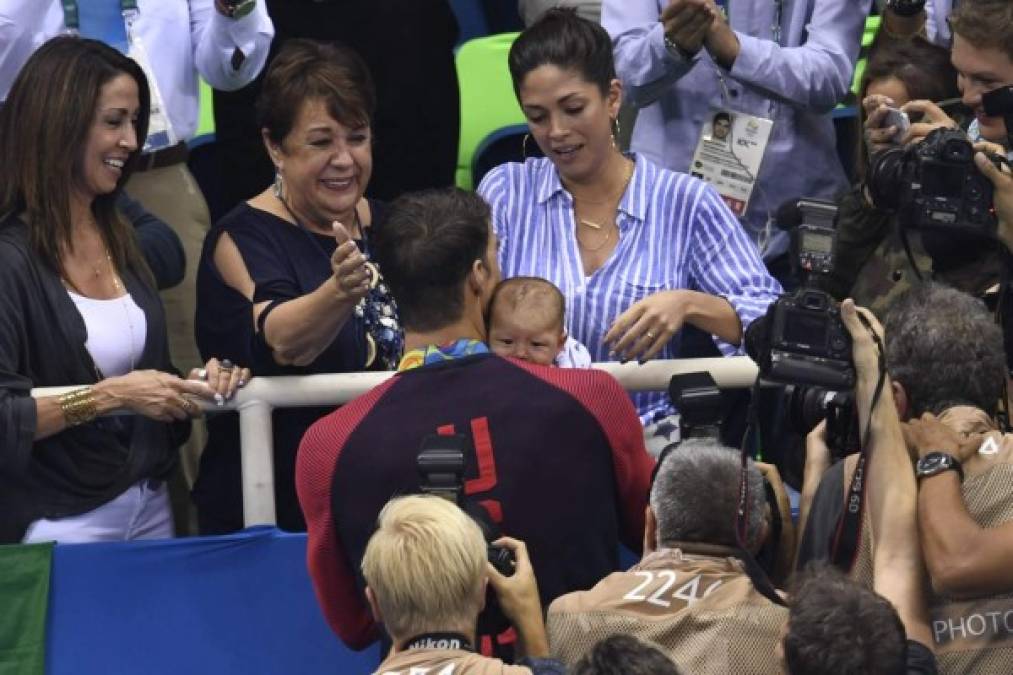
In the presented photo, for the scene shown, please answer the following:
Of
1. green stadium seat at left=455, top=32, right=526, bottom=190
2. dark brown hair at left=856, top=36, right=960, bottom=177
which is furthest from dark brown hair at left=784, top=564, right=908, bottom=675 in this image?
green stadium seat at left=455, top=32, right=526, bottom=190

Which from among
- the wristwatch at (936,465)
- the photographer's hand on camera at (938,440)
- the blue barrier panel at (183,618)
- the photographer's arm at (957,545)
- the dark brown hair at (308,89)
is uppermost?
the dark brown hair at (308,89)

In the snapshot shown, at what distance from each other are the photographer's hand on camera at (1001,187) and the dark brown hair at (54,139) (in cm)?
218

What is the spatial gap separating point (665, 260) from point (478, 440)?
1.34 metres

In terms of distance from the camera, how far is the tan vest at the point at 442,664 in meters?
4.19

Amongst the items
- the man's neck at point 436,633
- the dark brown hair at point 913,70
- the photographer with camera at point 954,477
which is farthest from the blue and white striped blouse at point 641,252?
the man's neck at point 436,633

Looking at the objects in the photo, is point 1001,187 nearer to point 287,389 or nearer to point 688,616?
point 688,616

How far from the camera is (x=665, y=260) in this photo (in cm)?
588

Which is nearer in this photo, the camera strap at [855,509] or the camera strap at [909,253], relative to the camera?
the camera strap at [855,509]

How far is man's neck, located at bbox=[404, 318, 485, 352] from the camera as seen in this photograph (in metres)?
4.90

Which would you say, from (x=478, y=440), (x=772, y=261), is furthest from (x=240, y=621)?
(x=772, y=261)

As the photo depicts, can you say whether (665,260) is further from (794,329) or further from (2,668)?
(2,668)

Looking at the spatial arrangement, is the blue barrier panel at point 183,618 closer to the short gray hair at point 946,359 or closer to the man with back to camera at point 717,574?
the man with back to camera at point 717,574

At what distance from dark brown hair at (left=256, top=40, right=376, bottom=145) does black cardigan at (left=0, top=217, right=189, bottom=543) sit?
74cm

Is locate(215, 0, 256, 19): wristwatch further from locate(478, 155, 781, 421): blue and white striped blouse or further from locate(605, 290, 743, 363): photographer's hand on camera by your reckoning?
locate(605, 290, 743, 363): photographer's hand on camera
